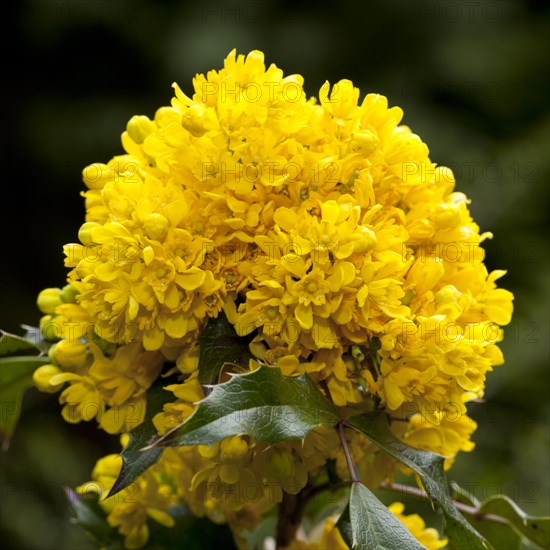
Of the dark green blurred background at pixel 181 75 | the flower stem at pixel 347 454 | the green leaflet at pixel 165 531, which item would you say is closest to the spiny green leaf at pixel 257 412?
the flower stem at pixel 347 454

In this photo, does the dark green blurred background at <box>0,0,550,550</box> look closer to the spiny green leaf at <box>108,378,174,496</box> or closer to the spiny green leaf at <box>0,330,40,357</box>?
the spiny green leaf at <box>0,330,40,357</box>

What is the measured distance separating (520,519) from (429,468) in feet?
0.73

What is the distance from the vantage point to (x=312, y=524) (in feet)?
3.57

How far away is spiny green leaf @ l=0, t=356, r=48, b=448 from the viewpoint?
2.89ft

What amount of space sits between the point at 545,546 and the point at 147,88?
7.41 ft

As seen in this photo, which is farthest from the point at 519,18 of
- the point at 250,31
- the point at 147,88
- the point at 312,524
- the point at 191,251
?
the point at 191,251

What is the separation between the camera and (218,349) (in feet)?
2.33

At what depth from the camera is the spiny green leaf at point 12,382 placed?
0.88 meters

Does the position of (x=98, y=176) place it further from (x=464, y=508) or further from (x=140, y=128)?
(x=464, y=508)

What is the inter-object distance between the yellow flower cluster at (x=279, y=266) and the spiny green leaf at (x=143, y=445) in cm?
2

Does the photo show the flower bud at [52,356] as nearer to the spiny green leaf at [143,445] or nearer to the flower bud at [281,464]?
the spiny green leaf at [143,445]

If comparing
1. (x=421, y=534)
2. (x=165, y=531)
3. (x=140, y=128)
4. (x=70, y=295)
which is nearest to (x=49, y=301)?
(x=70, y=295)

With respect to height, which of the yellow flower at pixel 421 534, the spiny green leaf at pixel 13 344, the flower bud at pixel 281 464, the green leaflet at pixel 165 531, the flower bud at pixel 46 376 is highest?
the spiny green leaf at pixel 13 344

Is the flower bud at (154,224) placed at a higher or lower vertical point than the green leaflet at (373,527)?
higher
